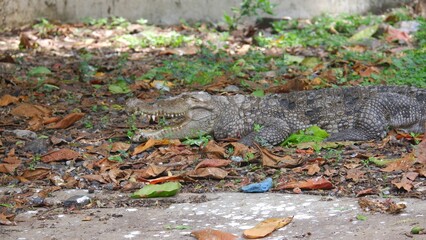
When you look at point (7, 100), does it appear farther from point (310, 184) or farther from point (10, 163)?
point (310, 184)

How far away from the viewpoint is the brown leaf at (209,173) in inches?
259

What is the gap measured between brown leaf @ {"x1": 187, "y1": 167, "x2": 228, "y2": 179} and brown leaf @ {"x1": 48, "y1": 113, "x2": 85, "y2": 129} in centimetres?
229

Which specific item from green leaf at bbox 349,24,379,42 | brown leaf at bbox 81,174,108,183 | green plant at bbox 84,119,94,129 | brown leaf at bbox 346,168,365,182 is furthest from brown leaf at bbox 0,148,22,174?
green leaf at bbox 349,24,379,42

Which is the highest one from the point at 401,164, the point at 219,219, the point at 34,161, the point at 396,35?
the point at 396,35

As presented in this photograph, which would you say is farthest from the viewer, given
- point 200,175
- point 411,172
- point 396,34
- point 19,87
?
point 396,34

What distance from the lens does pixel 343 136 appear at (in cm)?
791

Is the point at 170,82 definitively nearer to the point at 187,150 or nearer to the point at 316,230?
the point at 187,150

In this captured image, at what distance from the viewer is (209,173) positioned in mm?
6594

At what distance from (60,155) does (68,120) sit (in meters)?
1.24

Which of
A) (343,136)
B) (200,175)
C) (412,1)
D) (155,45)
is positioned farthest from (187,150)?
(412,1)

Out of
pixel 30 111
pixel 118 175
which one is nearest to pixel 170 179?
pixel 118 175

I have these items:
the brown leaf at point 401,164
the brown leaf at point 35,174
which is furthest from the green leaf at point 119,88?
the brown leaf at point 401,164

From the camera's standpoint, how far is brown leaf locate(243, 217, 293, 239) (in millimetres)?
5000

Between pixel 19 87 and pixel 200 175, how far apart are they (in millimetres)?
4300
